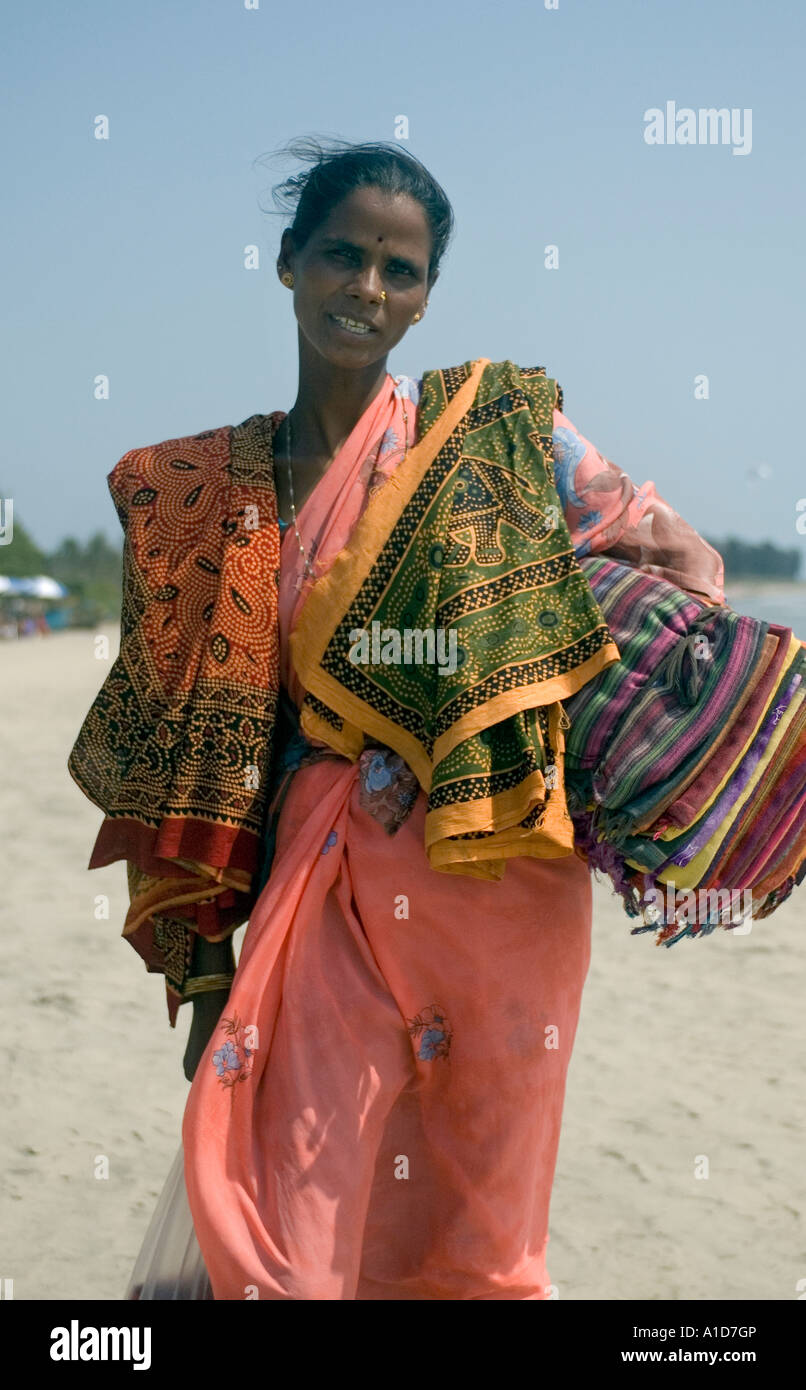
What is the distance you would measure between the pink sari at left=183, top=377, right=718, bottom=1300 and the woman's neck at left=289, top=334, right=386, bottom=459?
0.05 m

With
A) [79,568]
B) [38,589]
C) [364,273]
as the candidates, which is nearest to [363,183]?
[364,273]

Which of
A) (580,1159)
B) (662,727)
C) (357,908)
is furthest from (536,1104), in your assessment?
(580,1159)

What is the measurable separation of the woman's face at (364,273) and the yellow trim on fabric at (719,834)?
116 cm

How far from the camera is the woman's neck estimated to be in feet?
11.4

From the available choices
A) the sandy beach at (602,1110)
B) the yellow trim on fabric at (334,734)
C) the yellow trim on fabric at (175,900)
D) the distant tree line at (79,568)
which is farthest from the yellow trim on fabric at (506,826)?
the distant tree line at (79,568)

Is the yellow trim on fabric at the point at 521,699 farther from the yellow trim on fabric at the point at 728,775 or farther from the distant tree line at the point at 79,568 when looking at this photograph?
the distant tree line at the point at 79,568

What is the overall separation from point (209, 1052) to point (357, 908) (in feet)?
1.38

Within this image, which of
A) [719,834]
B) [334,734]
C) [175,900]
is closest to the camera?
[719,834]

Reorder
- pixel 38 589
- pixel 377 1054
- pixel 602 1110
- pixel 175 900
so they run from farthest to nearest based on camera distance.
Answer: pixel 38 589
pixel 602 1110
pixel 175 900
pixel 377 1054

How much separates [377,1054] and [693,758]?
874mm

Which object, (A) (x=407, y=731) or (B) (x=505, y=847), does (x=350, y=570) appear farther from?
(B) (x=505, y=847)

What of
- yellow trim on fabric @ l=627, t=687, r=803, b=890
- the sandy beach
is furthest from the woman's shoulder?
the sandy beach

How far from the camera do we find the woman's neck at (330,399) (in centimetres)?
347

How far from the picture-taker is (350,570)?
3.27m
